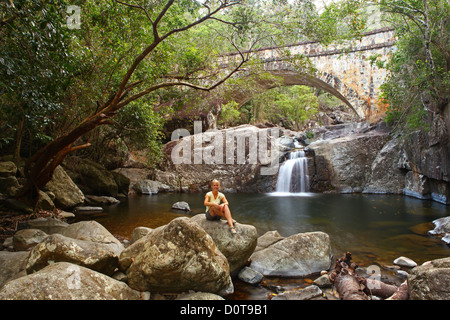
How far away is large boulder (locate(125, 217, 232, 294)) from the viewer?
3.43 metres

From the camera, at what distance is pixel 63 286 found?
2.71 meters

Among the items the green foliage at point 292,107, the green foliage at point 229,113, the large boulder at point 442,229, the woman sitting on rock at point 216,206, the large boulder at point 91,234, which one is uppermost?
the green foliage at point 292,107

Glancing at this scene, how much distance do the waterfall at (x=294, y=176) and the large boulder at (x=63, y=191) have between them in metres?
9.87

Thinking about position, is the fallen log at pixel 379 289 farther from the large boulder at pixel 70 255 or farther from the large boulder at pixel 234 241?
the large boulder at pixel 70 255

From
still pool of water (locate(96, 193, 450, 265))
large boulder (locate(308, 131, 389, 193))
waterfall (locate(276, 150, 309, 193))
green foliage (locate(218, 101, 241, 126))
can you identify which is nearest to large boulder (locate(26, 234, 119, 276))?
still pool of water (locate(96, 193, 450, 265))

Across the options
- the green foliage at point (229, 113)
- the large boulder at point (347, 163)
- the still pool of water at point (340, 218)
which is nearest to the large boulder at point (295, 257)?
the still pool of water at point (340, 218)

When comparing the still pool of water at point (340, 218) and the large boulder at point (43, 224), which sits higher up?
the large boulder at point (43, 224)

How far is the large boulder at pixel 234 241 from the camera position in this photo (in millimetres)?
4437

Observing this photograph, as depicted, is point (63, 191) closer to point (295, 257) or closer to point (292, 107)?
point (295, 257)

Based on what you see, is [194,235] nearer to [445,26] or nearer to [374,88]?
[445,26]

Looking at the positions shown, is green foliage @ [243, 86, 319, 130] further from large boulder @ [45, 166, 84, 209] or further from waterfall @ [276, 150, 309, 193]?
large boulder @ [45, 166, 84, 209]

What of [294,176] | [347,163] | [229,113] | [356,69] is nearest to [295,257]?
[294,176]

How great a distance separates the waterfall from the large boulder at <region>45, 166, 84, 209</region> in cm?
987
